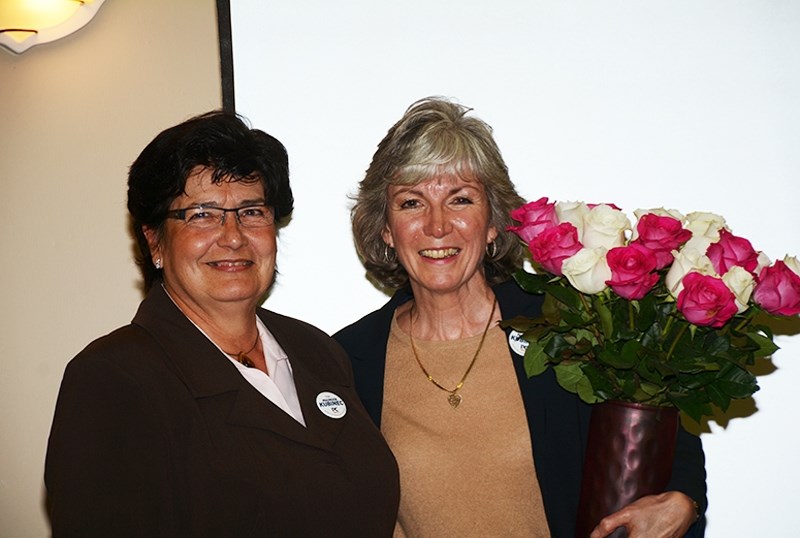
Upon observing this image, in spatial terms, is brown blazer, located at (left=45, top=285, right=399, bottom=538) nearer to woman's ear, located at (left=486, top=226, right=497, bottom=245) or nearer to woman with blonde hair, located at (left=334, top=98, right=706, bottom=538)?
woman with blonde hair, located at (left=334, top=98, right=706, bottom=538)

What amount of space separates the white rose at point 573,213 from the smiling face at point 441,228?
0.48m

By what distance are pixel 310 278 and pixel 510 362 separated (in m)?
0.82

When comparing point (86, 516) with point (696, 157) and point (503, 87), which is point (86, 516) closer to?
point (503, 87)

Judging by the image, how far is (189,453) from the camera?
6.29 feet

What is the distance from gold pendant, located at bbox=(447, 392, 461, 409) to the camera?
2.51m

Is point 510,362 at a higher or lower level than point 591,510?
higher

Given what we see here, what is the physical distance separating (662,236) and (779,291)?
26 cm

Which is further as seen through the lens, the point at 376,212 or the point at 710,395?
the point at 376,212

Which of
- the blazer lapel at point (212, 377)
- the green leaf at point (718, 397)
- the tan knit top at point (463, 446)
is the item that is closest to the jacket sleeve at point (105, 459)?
the blazer lapel at point (212, 377)

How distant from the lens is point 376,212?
2697mm

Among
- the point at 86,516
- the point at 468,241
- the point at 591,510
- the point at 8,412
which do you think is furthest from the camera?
the point at 8,412

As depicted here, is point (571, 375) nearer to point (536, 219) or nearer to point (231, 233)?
point (536, 219)


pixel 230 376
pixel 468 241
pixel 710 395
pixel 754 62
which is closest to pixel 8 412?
pixel 230 376

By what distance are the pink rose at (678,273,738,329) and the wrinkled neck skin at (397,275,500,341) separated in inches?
33.4
